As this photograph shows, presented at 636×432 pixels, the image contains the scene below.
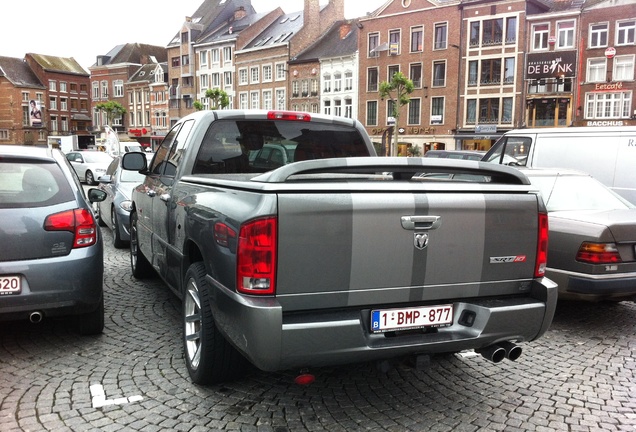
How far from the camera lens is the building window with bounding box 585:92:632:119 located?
40.4 metres

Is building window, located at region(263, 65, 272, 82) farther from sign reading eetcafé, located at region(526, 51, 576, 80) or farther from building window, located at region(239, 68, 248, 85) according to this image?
sign reading eetcafé, located at region(526, 51, 576, 80)

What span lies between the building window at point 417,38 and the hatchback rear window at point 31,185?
162ft

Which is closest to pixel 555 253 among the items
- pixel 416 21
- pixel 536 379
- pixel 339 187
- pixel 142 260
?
pixel 536 379

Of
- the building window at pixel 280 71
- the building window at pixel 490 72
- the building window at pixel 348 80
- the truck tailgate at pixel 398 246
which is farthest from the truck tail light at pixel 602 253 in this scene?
the building window at pixel 280 71

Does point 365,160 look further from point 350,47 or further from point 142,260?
point 350,47

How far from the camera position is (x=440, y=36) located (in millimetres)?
49375

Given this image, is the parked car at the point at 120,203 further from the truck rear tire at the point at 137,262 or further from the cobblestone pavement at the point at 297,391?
the cobblestone pavement at the point at 297,391

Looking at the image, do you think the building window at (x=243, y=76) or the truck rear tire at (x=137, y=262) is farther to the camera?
the building window at (x=243, y=76)

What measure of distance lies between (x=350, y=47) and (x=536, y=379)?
55.6 meters

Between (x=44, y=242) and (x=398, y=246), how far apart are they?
2915 mm

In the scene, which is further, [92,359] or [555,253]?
[555,253]

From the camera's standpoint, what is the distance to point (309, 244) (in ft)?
9.68

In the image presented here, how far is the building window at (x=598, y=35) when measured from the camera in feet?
136

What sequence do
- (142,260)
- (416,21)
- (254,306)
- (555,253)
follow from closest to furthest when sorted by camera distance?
1. (254,306)
2. (555,253)
3. (142,260)
4. (416,21)
